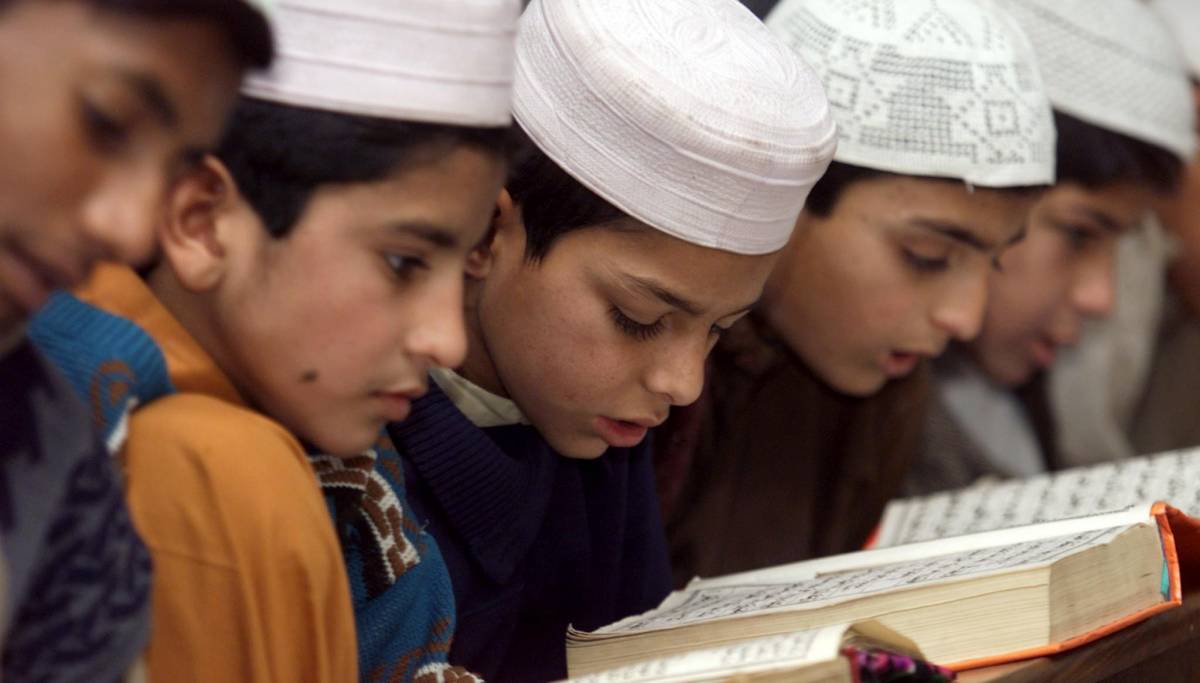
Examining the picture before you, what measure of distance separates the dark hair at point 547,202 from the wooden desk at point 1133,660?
0.49m

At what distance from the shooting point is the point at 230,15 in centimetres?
83

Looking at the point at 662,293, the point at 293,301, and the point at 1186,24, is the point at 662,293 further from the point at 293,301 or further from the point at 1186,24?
the point at 1186,24

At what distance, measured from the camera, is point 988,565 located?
1293mm

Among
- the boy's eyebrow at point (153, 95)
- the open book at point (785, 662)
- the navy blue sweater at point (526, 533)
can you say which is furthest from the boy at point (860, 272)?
the boy's eyebrow at point (153, 95)

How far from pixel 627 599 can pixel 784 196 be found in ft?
1.64

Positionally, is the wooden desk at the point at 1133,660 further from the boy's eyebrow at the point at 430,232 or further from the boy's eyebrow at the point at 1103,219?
the boy's eyebrow at the point at 1103,219

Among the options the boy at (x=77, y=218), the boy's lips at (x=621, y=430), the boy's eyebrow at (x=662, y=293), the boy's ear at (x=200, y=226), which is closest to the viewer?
the boy at (x=77, y=218)

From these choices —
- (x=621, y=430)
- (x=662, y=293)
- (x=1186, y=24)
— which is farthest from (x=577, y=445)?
(x=1186, y=24)

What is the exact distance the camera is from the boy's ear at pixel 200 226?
0.98m

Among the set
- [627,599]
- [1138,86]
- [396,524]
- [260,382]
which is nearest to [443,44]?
[260,382]

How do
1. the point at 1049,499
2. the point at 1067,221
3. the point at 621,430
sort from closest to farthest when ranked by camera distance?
1. the point at 621,430
2. the point at 1049,499
3. the point at 1067,221

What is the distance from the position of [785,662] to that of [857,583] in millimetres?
334

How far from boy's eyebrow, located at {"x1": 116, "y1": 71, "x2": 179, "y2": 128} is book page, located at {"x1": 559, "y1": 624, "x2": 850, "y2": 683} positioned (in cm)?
47

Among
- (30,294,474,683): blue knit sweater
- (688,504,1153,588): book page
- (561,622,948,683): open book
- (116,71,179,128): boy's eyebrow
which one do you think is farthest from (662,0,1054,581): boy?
(116,71,179,128): boy's eyebrow
